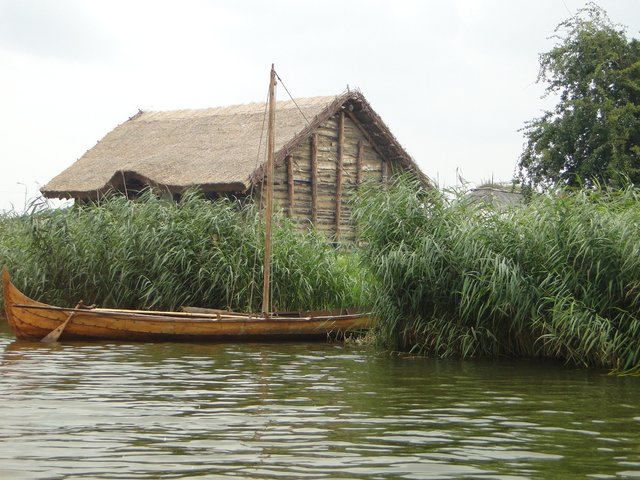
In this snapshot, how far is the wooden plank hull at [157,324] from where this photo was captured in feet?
51.9

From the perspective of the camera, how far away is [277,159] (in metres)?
25.7

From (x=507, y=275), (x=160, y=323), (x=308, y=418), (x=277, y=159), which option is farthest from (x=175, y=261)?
(x=277, y=159)

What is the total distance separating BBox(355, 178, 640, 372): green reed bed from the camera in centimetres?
1285

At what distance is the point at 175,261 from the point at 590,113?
17.3 m

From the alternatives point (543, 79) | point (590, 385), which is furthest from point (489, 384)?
point (543, 79)

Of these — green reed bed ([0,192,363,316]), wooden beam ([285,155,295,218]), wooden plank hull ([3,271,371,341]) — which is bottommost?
wooden plank hull ([3,271,371,341])

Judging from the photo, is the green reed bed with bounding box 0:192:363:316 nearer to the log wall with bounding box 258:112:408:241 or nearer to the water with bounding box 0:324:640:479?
the water with bounding box 0:324:640:479

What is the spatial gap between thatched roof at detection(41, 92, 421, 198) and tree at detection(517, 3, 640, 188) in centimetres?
502

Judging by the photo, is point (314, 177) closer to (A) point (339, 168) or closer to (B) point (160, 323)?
(A) point (339, 168)

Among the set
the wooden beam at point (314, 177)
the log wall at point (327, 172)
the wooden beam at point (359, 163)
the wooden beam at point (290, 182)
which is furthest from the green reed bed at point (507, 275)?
the wooden beam at point (359, 163)

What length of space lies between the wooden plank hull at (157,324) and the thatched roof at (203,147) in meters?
8.29

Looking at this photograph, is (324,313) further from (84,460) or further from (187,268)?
(84,460)

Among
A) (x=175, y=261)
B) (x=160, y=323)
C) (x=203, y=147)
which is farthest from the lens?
(x=203, y=147)

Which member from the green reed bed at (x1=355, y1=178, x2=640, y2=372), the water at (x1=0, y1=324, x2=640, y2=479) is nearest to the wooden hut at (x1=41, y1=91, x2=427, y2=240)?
the green reed bed at (x1=355, y1=178, x2=640, y2=372)
